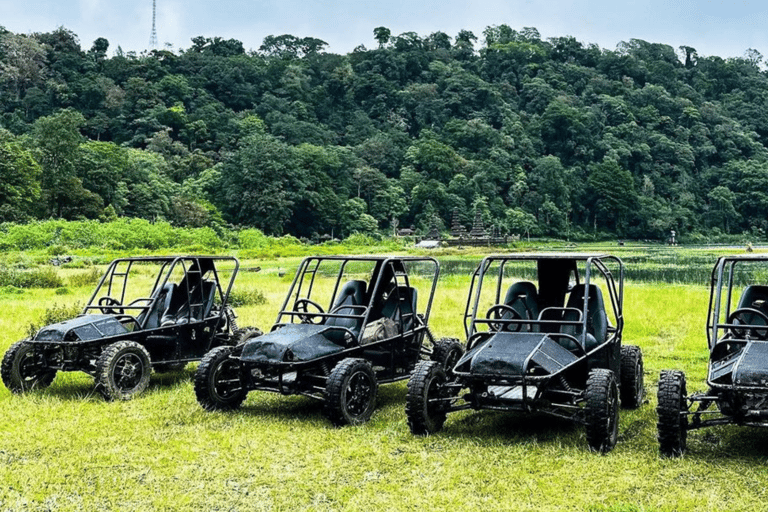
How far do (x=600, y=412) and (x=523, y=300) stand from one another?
253 cm

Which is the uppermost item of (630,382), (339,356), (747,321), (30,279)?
(747,321)

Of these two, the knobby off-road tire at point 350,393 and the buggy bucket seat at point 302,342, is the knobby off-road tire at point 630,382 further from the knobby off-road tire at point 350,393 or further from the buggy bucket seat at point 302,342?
the buggy bucket seat at point 302,342

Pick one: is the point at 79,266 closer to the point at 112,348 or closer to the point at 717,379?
the point at 112,348

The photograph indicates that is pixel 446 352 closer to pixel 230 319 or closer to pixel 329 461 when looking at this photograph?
pixel 329 461

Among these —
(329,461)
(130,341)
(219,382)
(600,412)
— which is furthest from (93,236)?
(600,412)

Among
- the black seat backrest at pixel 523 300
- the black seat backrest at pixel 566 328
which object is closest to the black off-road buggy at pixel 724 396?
the black seat backrest at pixel 566 328

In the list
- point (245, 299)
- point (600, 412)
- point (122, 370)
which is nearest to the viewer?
point (600, 412)

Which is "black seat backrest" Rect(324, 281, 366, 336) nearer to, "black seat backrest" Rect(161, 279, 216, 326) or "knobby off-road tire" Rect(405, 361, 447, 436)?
"black seat backrest" Rect(161, 279, 216, 326)

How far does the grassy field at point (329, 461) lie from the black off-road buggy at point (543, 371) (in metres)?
0.32

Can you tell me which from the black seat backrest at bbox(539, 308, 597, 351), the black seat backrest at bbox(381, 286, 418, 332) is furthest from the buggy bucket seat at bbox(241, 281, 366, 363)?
the black seat backrest at bbox(539, 308, 597, 351)

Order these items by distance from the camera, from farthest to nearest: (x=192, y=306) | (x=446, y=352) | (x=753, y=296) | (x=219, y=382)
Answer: (x=192, y=306) < (x=446, y=352) < (x=219, y=382) < (x=753, y=296)

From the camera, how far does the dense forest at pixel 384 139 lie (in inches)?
2904

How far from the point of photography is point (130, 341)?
9.06m

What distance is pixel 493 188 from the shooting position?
95500mm
